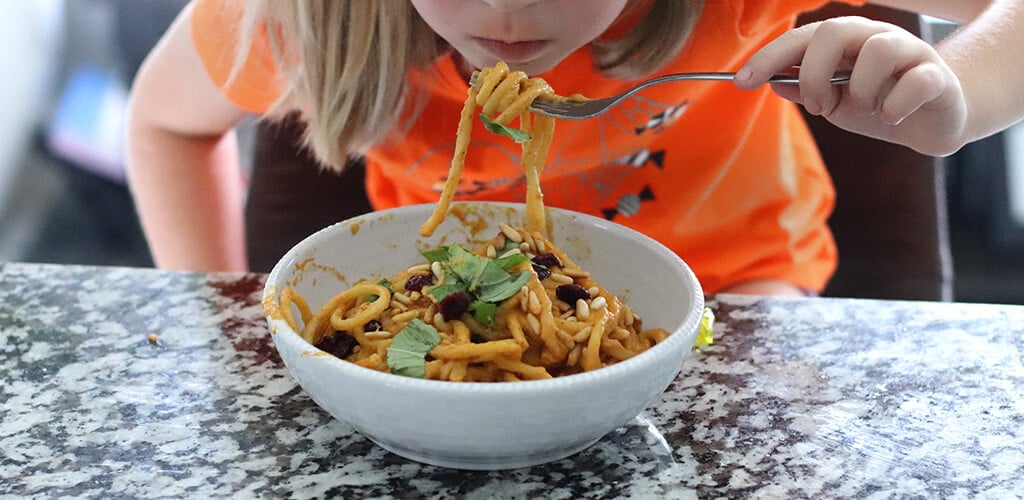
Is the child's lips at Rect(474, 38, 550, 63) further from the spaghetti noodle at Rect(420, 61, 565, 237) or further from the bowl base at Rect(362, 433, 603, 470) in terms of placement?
the bowl base at Rect(362, 433, 603, 470)

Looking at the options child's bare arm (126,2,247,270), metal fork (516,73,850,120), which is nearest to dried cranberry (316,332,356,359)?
metal fork (516,73,850,120)

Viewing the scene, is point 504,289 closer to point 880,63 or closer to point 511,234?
point 511,234

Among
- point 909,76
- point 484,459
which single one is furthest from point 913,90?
point 484,459

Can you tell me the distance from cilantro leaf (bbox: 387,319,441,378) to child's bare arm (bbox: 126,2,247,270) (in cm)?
99

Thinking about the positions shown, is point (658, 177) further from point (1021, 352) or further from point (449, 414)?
point (449, 414)

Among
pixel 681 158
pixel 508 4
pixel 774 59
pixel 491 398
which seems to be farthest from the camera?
pixel 681 158

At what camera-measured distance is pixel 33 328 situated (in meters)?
1.11

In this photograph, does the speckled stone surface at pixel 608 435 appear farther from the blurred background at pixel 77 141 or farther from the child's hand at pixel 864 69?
the blurred background at pixel 77 141

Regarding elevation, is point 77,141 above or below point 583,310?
below

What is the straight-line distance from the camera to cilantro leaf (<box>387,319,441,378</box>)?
85cm

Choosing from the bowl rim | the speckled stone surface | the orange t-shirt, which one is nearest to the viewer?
the bowl rim

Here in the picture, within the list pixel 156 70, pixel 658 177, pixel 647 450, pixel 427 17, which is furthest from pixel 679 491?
pixel 156 70

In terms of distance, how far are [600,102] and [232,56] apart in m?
0.83

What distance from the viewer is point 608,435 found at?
92 centimetres
